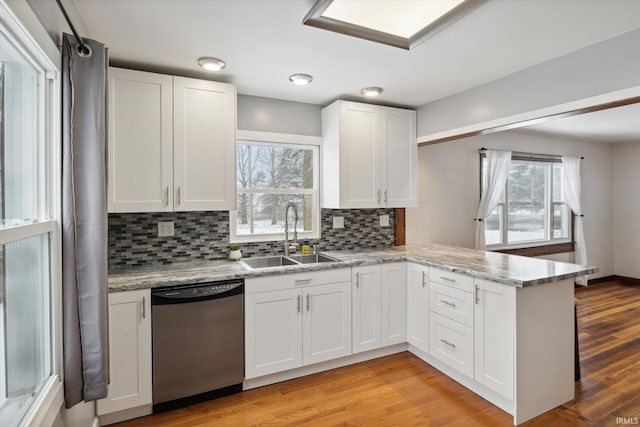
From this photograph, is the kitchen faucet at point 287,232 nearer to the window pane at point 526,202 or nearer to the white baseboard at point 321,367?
the white baseboard at point 321,367

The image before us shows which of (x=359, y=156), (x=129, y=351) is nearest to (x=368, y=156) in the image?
(x=359, y=156)

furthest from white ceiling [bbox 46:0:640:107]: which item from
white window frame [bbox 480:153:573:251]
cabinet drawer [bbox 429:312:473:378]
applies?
white window frame [bbox 480:153:573:251]

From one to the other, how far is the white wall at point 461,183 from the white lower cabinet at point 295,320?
4.78 ft

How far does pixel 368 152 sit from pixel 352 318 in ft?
4.97

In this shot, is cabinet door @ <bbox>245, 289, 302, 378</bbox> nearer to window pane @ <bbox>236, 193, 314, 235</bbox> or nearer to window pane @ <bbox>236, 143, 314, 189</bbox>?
window pane @ <bbox>236, 193, 314, 235</bbox>

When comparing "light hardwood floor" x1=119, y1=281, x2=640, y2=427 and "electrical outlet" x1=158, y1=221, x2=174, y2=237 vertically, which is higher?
"electrical outlet" x1=158, y1=221, x2=174, y2=237

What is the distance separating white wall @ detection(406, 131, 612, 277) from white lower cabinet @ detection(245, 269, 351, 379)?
146 centimetres

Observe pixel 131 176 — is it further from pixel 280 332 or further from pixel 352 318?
pixel 352 318

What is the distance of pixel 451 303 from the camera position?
264 cm

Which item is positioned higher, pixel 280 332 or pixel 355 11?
pixel 355 11

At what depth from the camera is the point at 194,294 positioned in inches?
91.2

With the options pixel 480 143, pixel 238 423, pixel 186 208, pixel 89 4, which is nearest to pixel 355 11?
pixel 89 4

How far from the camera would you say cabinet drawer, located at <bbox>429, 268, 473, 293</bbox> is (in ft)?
8.16

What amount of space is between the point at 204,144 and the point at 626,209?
683 centimetres
